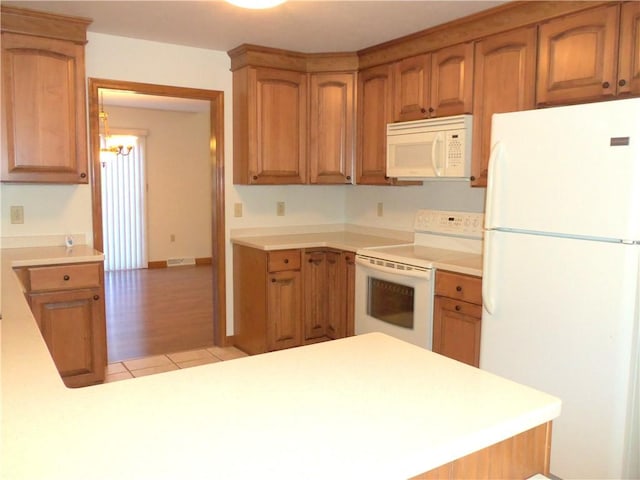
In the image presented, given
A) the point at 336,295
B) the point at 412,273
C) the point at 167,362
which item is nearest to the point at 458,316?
the point at 412,273

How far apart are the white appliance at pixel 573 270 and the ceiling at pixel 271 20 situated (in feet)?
3.45

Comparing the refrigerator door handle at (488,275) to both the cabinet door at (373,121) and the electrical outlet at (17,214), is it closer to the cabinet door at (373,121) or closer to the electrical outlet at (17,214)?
the cabinet door at (373,121)

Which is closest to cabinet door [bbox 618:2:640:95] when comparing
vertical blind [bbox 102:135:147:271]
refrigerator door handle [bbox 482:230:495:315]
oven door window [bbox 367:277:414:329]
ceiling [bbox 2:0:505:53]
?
ceiling [bbox 2:0:505:53]

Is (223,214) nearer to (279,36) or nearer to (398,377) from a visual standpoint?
(279,36)

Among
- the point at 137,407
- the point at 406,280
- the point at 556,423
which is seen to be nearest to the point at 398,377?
the point at 137,407

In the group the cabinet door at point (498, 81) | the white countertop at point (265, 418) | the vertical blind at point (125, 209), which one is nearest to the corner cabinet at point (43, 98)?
the white countertop at point (265, 418)

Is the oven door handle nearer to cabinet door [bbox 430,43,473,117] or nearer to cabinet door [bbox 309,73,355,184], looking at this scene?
cabinet door [bbox 309,73,355,184]

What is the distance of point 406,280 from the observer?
3.30 meters

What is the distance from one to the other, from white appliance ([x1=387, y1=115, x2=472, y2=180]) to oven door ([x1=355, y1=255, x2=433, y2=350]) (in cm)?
64

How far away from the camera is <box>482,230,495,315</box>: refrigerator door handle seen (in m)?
2.57

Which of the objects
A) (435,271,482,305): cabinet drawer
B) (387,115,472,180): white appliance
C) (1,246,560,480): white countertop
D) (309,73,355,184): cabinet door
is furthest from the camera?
(309,73,355,184): cabinet door

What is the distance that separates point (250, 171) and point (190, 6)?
4.26ft

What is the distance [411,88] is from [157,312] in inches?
138

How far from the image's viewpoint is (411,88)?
12.1ft
